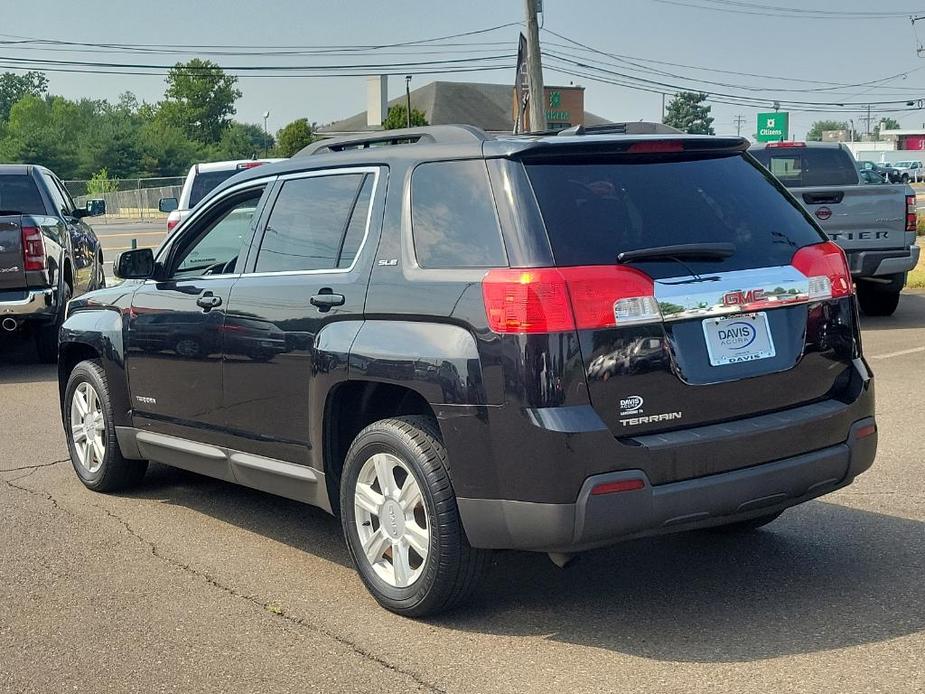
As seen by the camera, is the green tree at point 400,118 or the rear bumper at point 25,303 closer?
the rear bumper at point 25,303

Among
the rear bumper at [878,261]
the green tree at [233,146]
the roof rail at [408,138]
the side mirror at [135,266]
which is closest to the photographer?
the roof rail at [408,138]

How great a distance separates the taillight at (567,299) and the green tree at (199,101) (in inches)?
5322

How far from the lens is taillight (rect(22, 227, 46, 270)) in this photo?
11.5 m

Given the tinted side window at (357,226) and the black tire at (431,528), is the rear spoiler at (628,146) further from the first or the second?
the black tire at (431,528)

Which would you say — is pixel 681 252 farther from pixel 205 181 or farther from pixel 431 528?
pixel 205 181

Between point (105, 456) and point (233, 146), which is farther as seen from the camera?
point (233, 146)

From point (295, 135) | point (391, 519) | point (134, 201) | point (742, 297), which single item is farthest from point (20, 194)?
point (295, 135)

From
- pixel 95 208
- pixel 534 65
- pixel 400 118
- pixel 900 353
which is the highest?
pixel 400 118

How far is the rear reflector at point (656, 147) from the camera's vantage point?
4.64 meters

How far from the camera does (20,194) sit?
12742 millimetres

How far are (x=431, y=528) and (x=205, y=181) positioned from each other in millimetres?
13164

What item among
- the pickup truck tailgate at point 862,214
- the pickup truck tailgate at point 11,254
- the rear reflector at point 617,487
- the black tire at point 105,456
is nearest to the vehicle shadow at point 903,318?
the pickup truck tailgate at point 862,214

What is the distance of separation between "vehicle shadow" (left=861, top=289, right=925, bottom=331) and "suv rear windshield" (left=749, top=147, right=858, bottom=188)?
67.5 inches

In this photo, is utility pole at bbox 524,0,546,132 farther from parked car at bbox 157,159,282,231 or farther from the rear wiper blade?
the rear wiper blade
